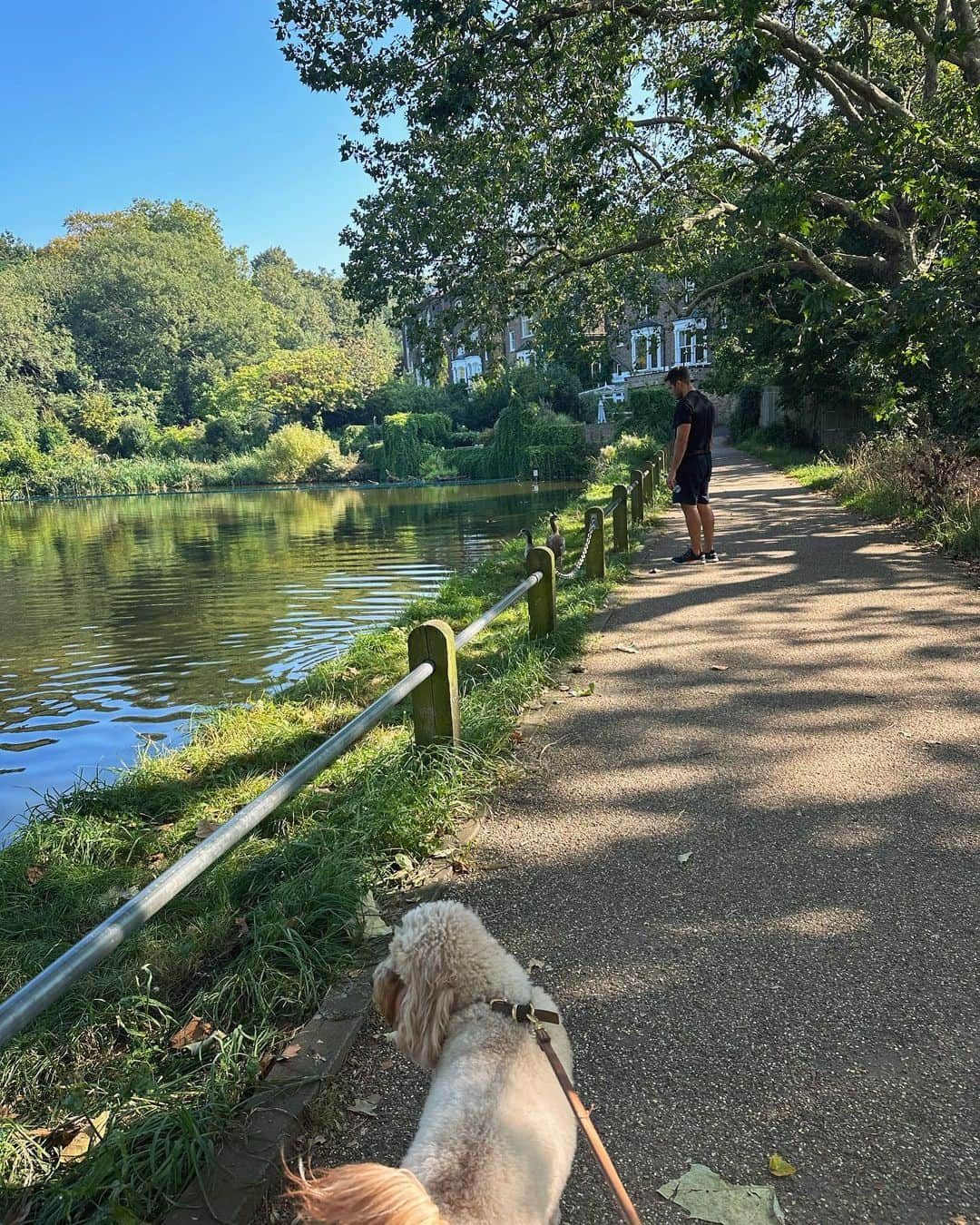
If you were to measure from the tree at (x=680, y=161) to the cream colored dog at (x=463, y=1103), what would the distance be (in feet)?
27.5

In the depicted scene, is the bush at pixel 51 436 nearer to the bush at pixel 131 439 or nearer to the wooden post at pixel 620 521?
the bush at pixel 131 439

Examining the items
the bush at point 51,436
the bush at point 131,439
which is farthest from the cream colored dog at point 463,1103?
the bush at point 131,439

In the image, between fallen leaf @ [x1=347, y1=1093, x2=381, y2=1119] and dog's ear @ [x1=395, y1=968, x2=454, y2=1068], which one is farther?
fallen leaf @ [x1=347, y1=1093, x2=381, y2=1119]

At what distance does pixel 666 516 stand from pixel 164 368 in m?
73.2

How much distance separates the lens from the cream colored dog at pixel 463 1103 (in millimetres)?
1239

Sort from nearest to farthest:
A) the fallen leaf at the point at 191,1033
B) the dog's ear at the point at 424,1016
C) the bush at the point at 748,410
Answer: the dog's ear at the point at 424,1016 → the fallen leaf at the point at 191,1033 → the bush at the point at 748,410

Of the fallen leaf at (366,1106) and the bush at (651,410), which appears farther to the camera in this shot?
the bush at (651,410)

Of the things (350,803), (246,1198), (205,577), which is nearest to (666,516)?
(205,577)

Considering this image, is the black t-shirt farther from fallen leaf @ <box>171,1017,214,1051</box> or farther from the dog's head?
the dog's head

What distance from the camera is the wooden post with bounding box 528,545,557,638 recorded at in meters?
6.68

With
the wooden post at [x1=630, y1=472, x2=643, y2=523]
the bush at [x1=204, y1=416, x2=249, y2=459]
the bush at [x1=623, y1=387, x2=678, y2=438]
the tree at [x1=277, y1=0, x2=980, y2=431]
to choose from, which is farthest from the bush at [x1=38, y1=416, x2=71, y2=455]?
the wooden post at [x1=630, y1=472, x2=643, y2=523]

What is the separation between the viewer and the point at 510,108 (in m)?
12.4

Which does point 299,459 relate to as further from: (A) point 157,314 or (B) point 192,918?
(B) point 192,918

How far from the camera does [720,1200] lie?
2006 mm
